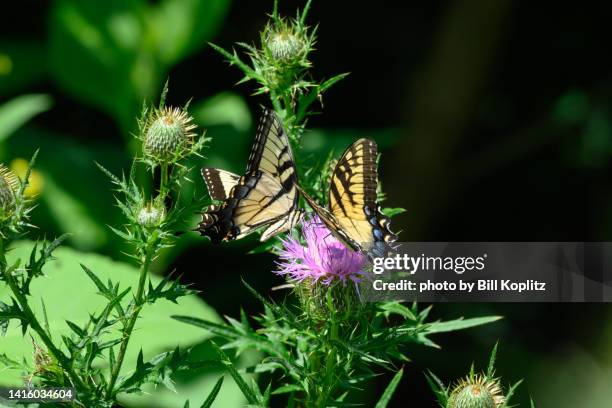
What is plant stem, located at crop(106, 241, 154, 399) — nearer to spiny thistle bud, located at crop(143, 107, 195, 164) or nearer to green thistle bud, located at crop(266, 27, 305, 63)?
spiny thistle bud, located at crop(143, 107, 195, 164)

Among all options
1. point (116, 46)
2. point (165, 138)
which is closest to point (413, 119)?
point (116, 46)

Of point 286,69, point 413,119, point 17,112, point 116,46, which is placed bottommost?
point 286,69

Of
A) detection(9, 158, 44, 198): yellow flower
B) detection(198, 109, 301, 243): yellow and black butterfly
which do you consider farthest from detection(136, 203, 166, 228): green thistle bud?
detection(9, 158, 44, 198): yellow flower

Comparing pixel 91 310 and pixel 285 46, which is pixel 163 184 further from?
pixel 91 310

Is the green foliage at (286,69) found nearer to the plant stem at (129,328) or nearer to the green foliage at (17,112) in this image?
the plant stem at (129,328)

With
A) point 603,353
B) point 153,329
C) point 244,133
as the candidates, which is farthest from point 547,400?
point 153,329

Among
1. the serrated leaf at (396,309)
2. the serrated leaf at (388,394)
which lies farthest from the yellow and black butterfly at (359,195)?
the serrated leaf at (388,394)
